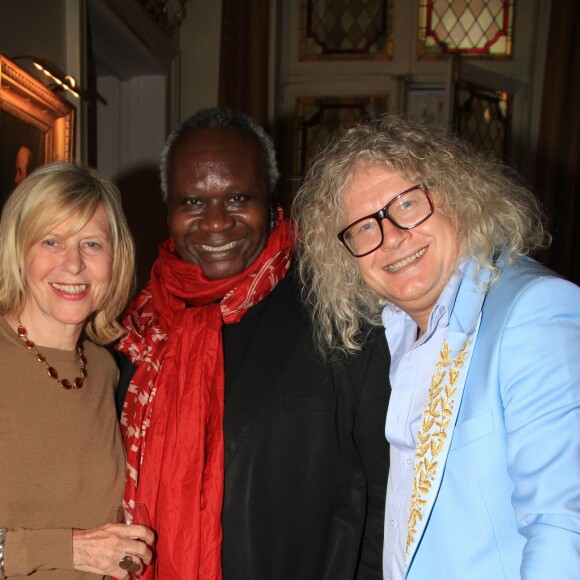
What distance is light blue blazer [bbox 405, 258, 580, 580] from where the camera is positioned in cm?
95

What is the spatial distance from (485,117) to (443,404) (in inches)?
162

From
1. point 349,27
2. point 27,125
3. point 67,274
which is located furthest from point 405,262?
point 349,27

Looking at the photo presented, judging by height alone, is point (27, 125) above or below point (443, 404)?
above

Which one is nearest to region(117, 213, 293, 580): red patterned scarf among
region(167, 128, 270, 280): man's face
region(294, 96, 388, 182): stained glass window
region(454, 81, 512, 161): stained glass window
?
region(167, 128, 270, 280): man's face

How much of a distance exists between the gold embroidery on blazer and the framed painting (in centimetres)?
182

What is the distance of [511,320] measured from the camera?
3.53 ft

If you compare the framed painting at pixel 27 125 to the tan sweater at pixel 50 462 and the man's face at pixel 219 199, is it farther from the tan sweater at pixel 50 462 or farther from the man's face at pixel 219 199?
the tan sweater at pixel 50 462

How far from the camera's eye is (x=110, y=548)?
54.5 inches


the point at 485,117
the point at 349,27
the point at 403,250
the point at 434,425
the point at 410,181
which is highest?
the point at 349,27

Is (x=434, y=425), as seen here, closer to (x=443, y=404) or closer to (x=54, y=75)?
(x=443, y=404)

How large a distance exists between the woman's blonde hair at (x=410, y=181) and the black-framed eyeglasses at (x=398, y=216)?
24 millimetres

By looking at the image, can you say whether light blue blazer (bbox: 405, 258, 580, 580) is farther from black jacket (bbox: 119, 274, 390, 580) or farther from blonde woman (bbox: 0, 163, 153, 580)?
blonde woman (bbox: 0, 163, 153, 580)

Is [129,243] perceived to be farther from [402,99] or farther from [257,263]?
[402,99]

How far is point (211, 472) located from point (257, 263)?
0.53 metres
